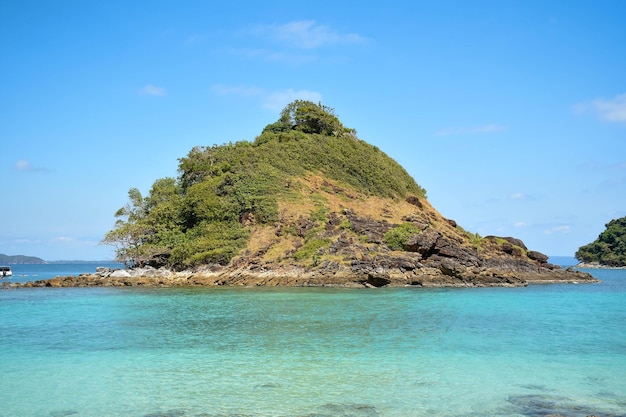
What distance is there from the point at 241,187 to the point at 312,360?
4883cm

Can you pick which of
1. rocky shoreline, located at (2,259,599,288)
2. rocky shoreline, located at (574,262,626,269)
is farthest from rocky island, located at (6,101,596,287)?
rocky shoreline, located at (574,262,626,269)

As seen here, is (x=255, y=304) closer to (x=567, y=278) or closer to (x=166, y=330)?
(x=166, y=330)

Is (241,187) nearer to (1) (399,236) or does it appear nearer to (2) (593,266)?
(1) (399,236)

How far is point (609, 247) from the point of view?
13688 centimetres

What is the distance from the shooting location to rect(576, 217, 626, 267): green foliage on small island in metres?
133

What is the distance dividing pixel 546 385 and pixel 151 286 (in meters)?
45.2

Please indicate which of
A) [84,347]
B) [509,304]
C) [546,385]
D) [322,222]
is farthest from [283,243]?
[546,385]

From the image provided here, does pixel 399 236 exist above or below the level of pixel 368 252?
above

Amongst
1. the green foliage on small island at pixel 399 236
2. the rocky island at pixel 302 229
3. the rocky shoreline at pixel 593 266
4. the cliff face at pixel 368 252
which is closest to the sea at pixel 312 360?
the cliff face at pixel 368 252

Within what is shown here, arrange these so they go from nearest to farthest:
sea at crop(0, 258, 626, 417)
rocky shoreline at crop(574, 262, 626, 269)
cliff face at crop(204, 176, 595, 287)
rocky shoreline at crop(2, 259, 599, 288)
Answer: sea at crop(0, 258, 626, 417), rocky shoreline at crop(2, 259, 599, 288), cliff face at crop(204, 176, 595, 287), rocky shoreline at crop(574, 262, 626, 269)

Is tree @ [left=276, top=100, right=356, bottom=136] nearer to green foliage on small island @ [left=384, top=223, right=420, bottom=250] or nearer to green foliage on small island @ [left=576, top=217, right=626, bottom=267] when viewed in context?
green foliage on small island @ [left=384, top=223, right=420, bottom=250]

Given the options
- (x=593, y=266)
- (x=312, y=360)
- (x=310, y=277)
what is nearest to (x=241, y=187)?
(x=310, y=277)

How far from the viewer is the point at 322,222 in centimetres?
6278

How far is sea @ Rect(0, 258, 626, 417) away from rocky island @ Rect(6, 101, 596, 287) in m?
17.7
